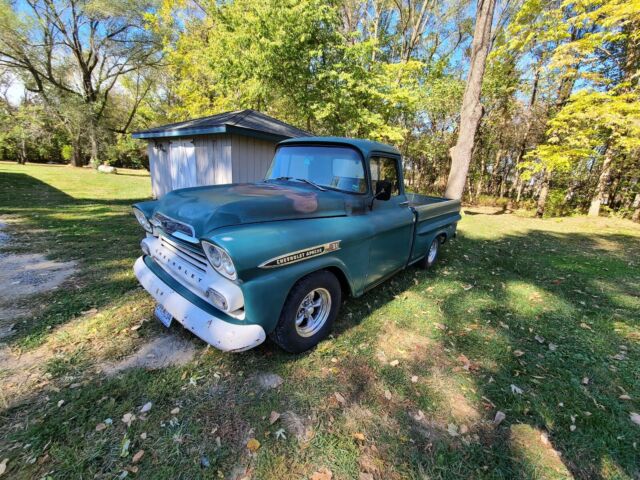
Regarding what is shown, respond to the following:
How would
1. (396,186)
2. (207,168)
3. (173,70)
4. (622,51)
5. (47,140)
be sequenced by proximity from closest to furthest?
(396,186) < (207,168) < (622,51) < (173,70) < (47,140)

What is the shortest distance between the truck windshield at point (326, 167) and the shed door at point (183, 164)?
6.94 m

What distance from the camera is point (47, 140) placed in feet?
86.8

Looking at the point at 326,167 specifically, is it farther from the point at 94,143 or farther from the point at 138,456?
the point at 94,143

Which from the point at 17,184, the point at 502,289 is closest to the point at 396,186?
the point at 502,289

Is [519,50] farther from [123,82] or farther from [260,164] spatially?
[123,82]

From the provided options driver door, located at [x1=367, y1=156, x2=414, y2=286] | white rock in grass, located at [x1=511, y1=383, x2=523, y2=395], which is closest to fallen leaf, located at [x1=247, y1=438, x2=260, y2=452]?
driver door, located at [x1=367, y1=156, x2=414, y2=286]

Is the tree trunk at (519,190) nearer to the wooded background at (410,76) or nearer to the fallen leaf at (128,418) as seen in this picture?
the wooded background at (410,76)

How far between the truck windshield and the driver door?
21 centimetres

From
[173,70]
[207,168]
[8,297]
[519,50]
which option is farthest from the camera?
[173,70]

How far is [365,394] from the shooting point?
243cm

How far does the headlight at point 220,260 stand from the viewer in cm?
206

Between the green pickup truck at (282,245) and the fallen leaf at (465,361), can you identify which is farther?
the fallen leaf at (465,361)

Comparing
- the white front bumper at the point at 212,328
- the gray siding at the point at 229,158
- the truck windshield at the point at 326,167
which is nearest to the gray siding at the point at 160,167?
the gray siding at the point at 229,158

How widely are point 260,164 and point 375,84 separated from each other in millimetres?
7076
